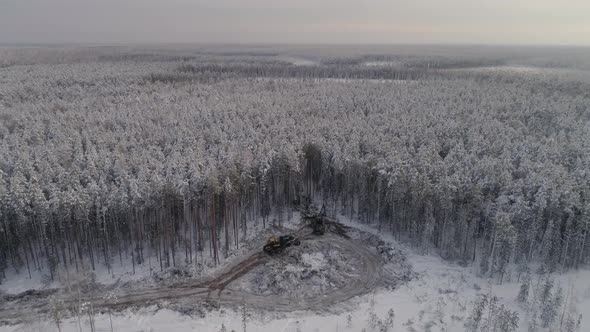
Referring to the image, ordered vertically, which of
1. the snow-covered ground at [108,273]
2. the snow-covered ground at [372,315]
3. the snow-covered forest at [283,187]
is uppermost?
the snow-covered forest at [283,187]

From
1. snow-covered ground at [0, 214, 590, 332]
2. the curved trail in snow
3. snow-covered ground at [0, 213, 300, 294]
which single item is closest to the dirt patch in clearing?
the curved trail in snow

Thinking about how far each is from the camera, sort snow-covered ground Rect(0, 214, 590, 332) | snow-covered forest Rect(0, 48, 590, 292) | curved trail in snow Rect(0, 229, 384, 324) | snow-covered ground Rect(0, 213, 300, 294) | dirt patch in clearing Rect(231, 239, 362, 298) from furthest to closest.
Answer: snow-covered forest Rect(0, 48, 590, 292), snow-covered ground Rect(0, 213, 300, 294), dirt patch in clearing Rect(231, 239, 362, 298), curved trail in snow Rect(0, 229, 384, 324), snow-covered ground Rect(0, 214, 590, 332)

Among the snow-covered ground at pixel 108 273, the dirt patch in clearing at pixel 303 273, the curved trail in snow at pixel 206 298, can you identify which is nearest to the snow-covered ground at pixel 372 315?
the curved trail in snow at pixel 206 298

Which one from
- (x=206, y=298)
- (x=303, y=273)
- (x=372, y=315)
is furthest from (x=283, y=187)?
(x=372, y=315)

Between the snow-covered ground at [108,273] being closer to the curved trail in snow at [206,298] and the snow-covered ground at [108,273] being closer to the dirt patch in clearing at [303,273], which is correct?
Result: the curved trail in snow at [206,298]

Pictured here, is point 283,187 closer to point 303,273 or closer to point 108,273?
point 303,273

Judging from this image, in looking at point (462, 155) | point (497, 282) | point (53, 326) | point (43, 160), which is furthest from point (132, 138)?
point (497, 282)

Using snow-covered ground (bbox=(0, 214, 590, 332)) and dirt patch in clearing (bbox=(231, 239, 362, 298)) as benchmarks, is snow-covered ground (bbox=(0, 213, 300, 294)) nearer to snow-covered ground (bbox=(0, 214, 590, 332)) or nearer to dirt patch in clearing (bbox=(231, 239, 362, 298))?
dirt patch in clearing (bbox=(231, 239, 362, 298))

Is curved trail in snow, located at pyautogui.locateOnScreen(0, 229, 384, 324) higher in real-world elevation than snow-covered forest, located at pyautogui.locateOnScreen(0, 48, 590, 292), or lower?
lower

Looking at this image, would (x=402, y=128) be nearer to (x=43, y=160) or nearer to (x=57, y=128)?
(x=43, y=160)
